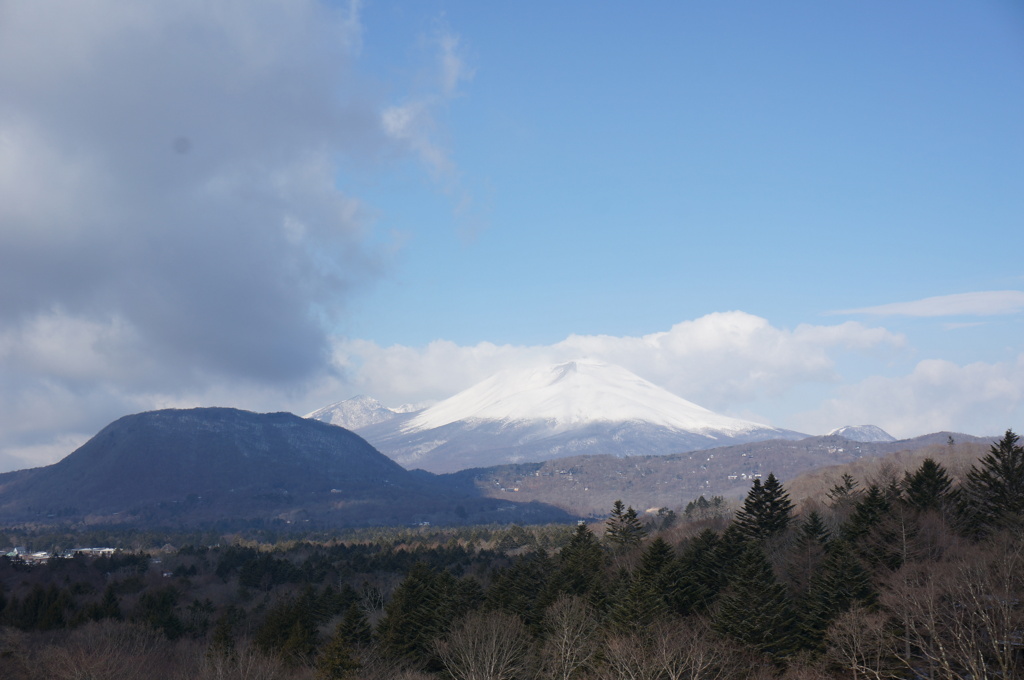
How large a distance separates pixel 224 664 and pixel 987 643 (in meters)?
40.5

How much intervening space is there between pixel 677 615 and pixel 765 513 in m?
21.4

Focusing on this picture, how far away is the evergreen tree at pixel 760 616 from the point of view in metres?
35.2

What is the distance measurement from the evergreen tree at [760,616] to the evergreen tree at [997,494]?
18443 mm

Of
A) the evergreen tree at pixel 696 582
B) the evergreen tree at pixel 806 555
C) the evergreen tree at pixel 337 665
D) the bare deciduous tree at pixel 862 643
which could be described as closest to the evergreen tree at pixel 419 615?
the evergreen tree at pixel 337 665

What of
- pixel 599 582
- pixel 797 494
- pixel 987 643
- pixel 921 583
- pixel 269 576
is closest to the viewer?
pixel 987 643

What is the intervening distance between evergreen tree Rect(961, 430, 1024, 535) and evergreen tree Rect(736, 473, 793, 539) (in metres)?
13.3

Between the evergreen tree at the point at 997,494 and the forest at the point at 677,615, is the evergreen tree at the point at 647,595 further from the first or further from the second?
the evergreen tree at the point at 997,494

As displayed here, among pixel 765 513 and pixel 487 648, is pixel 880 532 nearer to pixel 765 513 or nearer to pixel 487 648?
pixel 765 513

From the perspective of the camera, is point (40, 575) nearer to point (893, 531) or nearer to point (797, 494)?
point (893, 531)

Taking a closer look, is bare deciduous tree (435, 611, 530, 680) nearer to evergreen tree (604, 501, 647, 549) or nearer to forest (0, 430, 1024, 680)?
forest (0, 430, 1024, 680)

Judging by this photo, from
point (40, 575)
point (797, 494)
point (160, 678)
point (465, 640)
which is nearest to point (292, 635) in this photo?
point (160, 678)

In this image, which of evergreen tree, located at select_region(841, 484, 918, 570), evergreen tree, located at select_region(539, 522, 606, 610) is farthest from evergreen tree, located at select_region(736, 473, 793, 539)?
evergreen tree, located at select_region(539, 522, 606, 610)

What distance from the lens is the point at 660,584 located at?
43625mm

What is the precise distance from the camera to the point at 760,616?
1391 inches
